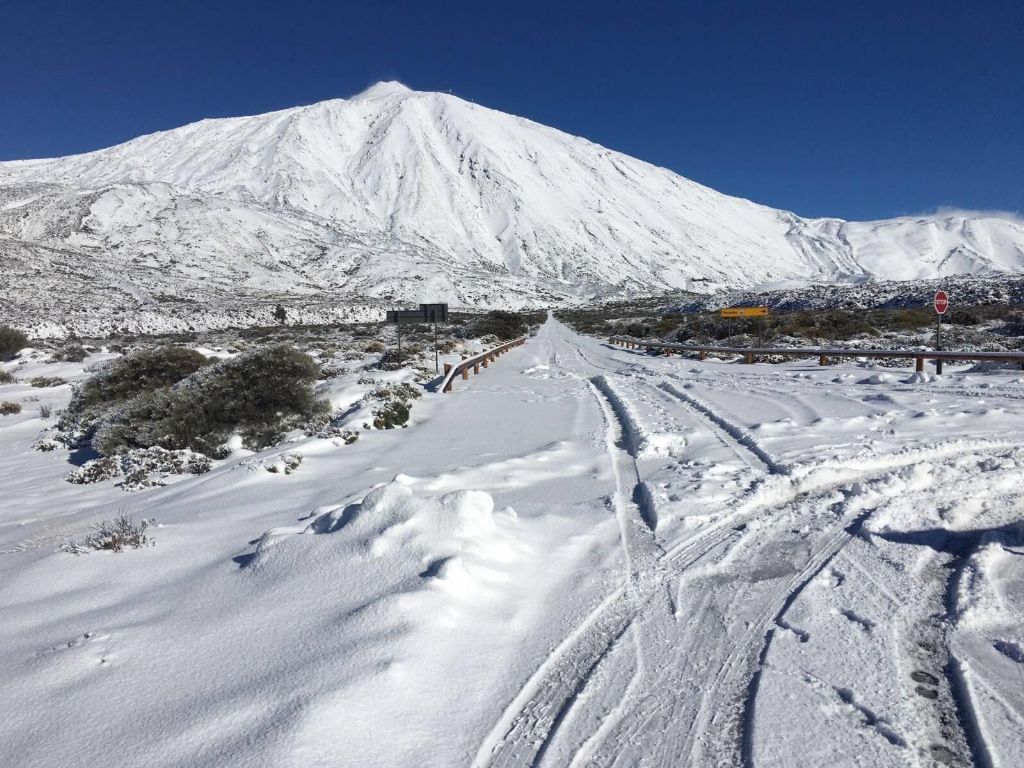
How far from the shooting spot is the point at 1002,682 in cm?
267

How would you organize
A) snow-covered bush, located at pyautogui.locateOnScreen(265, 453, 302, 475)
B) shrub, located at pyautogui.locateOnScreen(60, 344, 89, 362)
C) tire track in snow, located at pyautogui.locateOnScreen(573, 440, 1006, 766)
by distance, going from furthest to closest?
1. shrub, located at pyautogui.locateOnScreen(60, 344, 89, 362)
2. snow-covered bush, located at pyautogui.locateOnScreen(265, 453, 302, 475)
3. tire track in snow, located at pyautogui.locateOnScreen(573, 440, 1006, 766)

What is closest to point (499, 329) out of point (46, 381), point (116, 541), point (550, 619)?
point (46, 381)

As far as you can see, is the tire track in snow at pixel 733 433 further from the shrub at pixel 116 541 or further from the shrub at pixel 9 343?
the shrub at pixel 9 343

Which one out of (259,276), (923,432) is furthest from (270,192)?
(923,432)

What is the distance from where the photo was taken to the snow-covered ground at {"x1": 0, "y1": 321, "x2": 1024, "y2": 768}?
7.95ft

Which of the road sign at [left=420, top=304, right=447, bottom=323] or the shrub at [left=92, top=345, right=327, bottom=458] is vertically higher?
the road sign at [left=420, top=304, right=447, bottom=323]

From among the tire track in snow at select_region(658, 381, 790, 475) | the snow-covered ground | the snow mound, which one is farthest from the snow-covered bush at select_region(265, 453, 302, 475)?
the tire track in snow at select_region(658, 381, 790, 475)

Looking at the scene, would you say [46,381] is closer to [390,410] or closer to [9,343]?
[9,343]

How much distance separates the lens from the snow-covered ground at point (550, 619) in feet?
7.95

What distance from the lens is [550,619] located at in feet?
11.3

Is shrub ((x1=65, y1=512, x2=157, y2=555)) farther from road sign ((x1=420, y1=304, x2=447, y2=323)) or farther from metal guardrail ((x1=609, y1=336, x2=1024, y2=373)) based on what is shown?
metal guardrail ((x1=609, y1=336, x2=1024, y2=373))

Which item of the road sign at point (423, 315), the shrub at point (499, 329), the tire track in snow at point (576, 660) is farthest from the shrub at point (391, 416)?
the shrub at point (499, 329)

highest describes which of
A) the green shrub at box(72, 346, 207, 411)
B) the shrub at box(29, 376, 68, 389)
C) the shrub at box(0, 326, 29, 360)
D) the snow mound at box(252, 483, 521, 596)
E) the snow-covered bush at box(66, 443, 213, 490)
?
the shrub at box(0, 326, 29, 360)

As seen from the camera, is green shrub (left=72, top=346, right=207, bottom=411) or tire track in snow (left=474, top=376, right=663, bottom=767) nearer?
tire track in snow (left=474, top=376, right=663, bottom=767)
